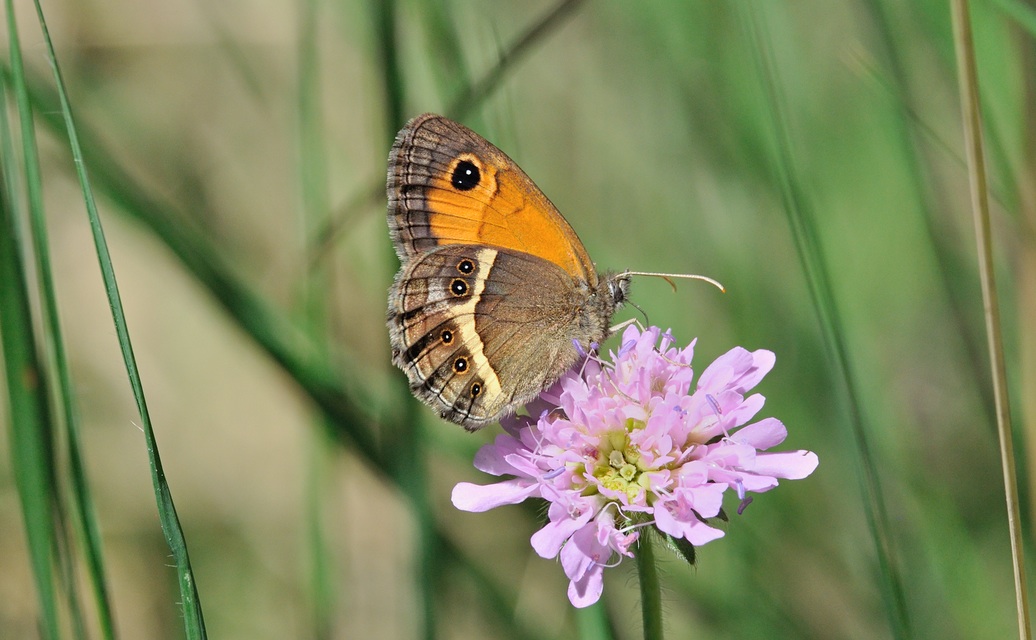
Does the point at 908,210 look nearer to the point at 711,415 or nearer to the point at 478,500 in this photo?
the point at 711,415

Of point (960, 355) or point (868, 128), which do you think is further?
point (868, 128)

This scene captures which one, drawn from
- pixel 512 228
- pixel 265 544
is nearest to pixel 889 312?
pixel 512 228

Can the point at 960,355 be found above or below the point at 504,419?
below

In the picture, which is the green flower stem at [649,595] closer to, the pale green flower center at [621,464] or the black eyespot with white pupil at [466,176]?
the pale green flower center at [621,464]

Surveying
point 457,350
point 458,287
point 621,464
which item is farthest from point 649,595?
point 458,287

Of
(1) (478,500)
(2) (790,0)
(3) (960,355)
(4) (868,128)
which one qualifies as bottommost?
(3) (960,355)

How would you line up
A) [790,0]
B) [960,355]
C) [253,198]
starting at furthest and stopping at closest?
[253,198]
[790,0]
[960,355]
